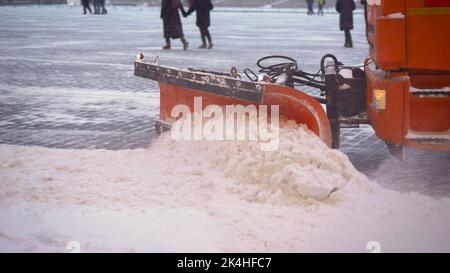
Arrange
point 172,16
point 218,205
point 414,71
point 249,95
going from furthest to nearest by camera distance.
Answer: point 172,16 < point 414,71 < point 249,95 < point 218,205

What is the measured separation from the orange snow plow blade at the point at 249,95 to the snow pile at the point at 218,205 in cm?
20

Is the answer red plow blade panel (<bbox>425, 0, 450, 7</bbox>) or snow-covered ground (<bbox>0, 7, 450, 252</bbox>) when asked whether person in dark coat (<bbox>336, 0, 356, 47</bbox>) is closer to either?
snow-covered ground (<bbox>0, 7, 450, 252</bbox>)

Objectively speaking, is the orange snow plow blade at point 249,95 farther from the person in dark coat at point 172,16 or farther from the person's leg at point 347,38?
the person's leg at point 347,38

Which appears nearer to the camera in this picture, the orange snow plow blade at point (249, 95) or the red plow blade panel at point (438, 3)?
the red plow blade panel at point (438, 3)

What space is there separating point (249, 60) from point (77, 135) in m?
8.28

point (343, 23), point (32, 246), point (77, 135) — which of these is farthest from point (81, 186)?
point (343, 23)

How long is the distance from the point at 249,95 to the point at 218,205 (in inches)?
42.4

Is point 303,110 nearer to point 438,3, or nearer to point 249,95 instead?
point 249,95
